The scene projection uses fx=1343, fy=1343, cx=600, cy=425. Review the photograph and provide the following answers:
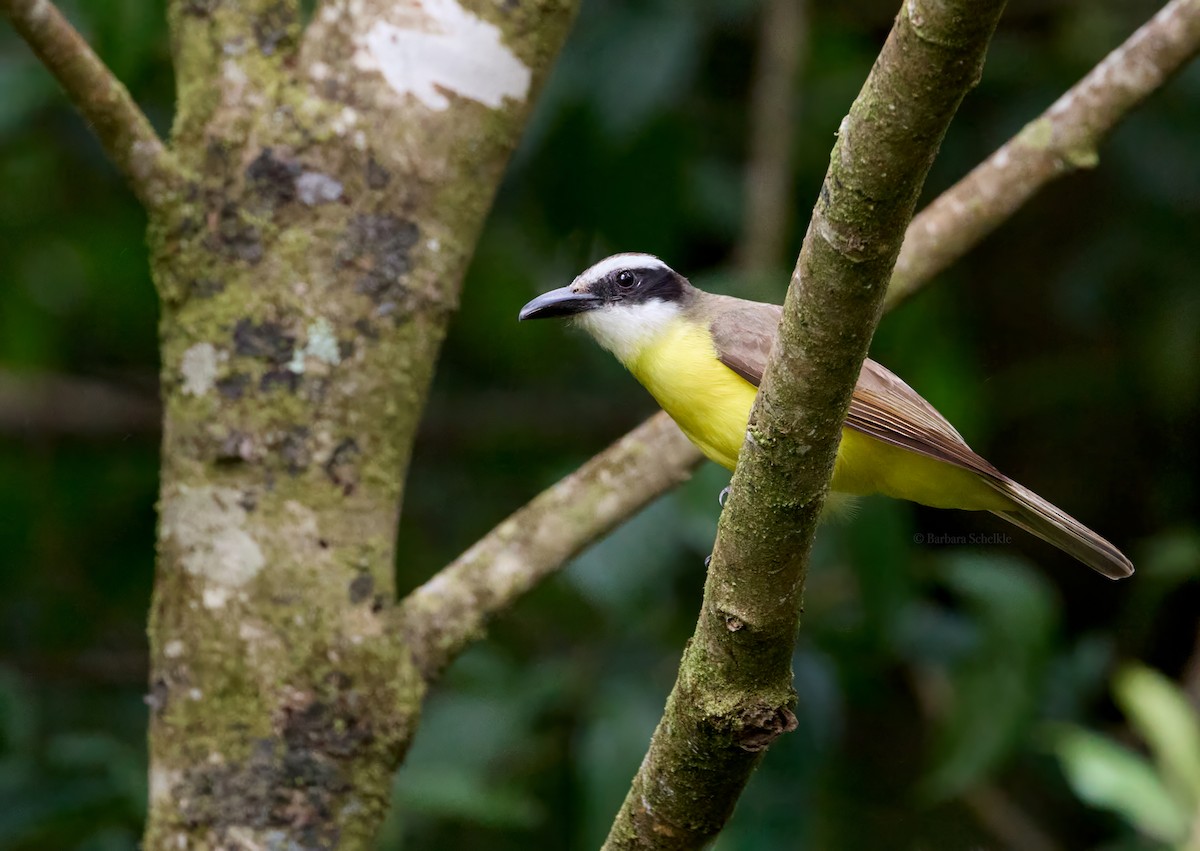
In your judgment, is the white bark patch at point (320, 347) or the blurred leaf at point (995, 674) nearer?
the white bark patch at point (320, 347)

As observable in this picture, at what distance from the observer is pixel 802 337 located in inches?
64.0

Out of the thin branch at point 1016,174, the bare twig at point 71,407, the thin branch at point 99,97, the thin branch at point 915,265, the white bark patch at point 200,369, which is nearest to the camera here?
the thin branch at point 99,97

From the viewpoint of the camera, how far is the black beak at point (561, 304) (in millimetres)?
3338

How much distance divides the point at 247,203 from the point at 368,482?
2.08 ft

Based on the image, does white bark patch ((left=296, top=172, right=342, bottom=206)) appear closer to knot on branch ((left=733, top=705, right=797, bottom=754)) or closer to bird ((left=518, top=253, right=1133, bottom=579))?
bird ((left=518, top=253, right=1133, bottom=579))

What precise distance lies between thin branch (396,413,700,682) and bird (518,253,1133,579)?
13cm

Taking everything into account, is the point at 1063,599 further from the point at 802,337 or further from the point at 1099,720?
the point at 802,337

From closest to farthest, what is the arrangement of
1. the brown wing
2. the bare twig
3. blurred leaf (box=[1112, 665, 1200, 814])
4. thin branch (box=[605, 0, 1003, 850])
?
thin branch (box=[605, 0, 1003, 850]) < the brown wing < blurred leaf (box=[1112, 665, 1200, 814]) < the bare twig

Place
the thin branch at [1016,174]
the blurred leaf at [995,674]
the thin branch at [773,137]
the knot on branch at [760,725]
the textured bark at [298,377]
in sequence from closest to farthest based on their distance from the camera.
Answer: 1. the knot on branch at [760,725]
2. the textured bark at [298,377]
3. the thin branch at [1016,174]
4. the blurred leaf at [995,674]
5. the thin branch at [773,137]

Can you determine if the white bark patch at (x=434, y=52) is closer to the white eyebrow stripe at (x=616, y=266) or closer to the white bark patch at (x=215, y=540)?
the white eyebrow stripe at (x=616, y=266)

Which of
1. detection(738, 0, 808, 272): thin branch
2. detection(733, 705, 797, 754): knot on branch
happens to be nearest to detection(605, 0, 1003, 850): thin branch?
detection(733, 705, 797, 754): knot on branch

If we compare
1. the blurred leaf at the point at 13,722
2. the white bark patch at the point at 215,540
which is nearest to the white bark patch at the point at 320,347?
the white bark patch at the point at 215,540

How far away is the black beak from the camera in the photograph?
3338 mm

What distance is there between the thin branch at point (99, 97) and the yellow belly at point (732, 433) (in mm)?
1189
